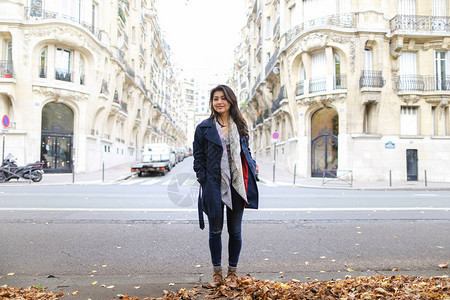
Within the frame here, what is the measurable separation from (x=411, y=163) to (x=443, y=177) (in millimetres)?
2391

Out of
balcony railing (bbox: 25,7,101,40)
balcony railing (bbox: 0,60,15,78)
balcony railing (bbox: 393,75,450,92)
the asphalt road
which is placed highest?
balcony railing (bbox: 25,7,101,40)

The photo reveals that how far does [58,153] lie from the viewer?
2264 cm

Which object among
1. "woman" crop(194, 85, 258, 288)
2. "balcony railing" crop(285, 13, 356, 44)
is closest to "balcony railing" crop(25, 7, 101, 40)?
"balcony railing" crop(285, 13, 356, 44)

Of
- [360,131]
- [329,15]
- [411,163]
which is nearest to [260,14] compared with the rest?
[329,15]

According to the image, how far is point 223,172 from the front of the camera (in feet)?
10.1

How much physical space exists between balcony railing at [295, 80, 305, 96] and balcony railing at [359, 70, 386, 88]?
3.92m

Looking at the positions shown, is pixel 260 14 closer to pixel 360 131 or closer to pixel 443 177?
pixel 360 131

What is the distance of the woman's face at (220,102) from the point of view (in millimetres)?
3217

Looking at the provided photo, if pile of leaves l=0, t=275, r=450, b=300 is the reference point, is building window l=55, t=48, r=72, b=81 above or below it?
above

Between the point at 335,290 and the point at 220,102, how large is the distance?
2130 mm

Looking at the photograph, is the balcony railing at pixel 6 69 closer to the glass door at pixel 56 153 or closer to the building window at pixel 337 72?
the glass door at pixel 56 153

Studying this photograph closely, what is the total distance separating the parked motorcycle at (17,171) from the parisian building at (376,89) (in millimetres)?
14345

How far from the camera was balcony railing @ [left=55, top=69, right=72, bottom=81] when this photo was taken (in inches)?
869

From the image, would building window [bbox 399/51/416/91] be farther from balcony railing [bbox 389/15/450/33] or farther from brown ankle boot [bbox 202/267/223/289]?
brown ankle boot [bbox 202/267/223/289]
